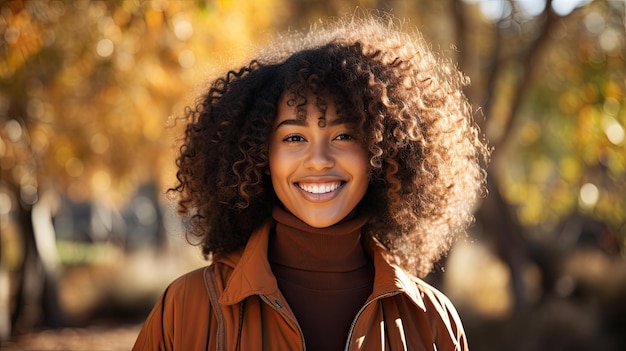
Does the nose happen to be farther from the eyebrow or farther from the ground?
the ground

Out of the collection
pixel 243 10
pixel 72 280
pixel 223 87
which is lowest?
pixel 72 280

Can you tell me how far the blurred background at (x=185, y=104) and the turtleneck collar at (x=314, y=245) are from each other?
278 centimetres

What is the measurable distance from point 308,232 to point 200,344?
527mm

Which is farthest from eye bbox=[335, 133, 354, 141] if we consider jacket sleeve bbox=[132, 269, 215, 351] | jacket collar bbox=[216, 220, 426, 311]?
jacket sleeve bbox=[132, 269, 215, 351]

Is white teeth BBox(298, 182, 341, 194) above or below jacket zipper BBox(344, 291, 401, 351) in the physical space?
above

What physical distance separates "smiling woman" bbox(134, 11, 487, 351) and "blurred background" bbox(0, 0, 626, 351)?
2504 millimetres

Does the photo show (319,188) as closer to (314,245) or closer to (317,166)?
(317,166)

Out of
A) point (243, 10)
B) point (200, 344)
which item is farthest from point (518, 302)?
point (200, 344)

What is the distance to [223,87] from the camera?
299cm

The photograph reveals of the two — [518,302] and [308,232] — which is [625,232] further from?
[308,232]

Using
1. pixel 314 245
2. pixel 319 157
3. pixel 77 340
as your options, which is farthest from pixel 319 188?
pixel 77 340

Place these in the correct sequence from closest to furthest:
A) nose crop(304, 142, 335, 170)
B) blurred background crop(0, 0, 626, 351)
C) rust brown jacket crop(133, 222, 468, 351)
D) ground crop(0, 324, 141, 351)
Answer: rust brown jacket crop(133, 222, 468, 351), nose crop(304, 142, 335, 170), blurred background crop(0, 0, 626, 351), ground crop(0, 324, 141, 351)

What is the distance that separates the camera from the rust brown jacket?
248 cm

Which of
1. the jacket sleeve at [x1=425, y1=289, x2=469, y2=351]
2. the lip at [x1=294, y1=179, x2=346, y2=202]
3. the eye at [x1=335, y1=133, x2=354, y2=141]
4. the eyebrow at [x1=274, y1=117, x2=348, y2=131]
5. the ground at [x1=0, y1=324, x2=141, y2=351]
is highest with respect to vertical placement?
the eyebrow at [x1=274, y1=117, x2=348, y2=131]
